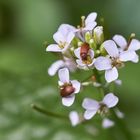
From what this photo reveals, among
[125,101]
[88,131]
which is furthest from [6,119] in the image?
[125,101]

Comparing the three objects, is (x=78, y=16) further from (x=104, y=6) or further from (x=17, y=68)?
(x=17, y=68)

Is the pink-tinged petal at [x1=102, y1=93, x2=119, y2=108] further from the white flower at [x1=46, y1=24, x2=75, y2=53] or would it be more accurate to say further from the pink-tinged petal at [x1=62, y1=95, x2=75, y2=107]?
the white flower at [x1=46, y1=24, x2=75, y2=53]

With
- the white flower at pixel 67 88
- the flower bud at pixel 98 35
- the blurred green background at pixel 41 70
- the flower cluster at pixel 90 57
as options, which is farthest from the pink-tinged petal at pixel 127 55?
the blurred green background at pixel 41 70

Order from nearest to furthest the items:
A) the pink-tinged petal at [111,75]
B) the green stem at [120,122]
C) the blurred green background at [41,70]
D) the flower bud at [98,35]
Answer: the pink-tinged petal at [111,75] < the flower bud at [98,35] < the green stem at [120,122] < the blurred green background at [41,70]

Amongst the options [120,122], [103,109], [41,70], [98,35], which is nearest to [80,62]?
[98,35]

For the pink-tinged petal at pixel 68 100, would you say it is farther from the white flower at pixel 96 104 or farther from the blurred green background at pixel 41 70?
the blurred green background at pixel 41 70
